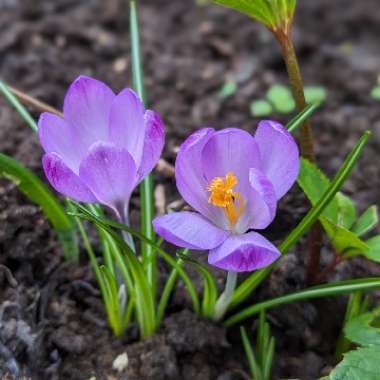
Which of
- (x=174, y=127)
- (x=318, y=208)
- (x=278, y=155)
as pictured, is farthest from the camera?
(x=174, y=127)

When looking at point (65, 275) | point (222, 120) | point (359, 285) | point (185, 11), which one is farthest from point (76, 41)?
point (359, 285)

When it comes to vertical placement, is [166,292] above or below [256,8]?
below

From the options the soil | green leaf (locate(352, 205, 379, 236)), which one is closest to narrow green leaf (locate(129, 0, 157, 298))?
the soil

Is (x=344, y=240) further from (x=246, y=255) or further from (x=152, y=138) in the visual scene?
(x=152, y=138)

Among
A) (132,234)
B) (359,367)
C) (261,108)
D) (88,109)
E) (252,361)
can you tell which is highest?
(88,109)

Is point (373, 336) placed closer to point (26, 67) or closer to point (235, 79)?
point (235, 79)

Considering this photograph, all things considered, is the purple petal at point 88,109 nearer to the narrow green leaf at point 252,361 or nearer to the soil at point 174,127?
the soil at point 174,127

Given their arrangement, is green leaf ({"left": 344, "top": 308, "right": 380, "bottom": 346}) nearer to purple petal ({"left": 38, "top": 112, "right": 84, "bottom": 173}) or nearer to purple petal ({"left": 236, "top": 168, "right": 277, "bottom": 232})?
purple petal ({"left": 236, "top": 168, "right": 277, "bottom": 232})

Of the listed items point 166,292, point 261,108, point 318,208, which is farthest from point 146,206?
point 261,108

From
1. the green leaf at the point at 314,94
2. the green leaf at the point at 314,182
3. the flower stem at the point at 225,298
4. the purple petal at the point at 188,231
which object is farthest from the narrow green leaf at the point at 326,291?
the green leaf at the point at 314,94
